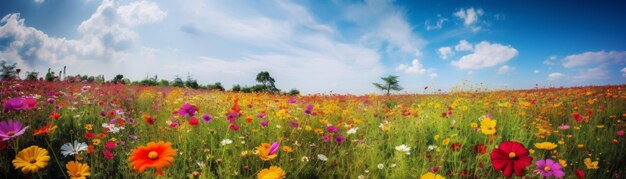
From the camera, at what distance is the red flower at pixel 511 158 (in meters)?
1.19

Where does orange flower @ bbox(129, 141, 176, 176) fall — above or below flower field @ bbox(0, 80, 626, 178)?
above

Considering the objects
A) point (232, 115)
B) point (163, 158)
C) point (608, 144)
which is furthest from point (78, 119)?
point (608, 144)

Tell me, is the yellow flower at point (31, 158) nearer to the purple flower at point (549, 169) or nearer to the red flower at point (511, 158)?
the red flower at point (511, 158)

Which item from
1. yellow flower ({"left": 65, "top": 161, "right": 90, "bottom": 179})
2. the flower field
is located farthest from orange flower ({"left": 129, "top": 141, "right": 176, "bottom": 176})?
yellow flower ({"left": 65, "top": 161, "right": 90, "bottom": 179})

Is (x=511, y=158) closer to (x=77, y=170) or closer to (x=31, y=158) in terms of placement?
(x=77, y=170)

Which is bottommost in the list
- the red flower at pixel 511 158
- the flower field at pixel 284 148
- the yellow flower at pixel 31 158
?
the flower field at pixel 284 148

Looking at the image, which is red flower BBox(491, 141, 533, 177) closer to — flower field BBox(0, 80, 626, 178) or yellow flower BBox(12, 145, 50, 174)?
flower field BBox(0, 80, 626, 178)

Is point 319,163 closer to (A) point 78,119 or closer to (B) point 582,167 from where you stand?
(B) point 582,167

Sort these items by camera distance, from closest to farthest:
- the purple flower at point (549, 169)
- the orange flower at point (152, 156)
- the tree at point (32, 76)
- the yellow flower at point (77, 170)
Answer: the orange flower at point (152, 156)
the yellow flower at point (77, 170)
the purple flower at point (549, 169)
the tree at point (32, 76)

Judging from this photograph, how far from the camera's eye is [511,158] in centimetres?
121

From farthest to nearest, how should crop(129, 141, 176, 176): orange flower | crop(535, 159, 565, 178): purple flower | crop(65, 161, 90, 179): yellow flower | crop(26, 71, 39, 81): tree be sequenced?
1. crop(26, 71, 39, 81): tree
2. crop(535, 159, 565, 178): purple flower
3. crop(65, 161, 90, 179): yellow flower
4. crop(129, 141, 176, 176): orange flower

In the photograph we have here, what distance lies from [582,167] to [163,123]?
421 cm

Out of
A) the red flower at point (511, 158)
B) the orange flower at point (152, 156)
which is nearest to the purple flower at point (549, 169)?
the red flower at point (511, 158)

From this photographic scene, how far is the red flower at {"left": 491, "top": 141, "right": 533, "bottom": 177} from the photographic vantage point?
1.19 metres
